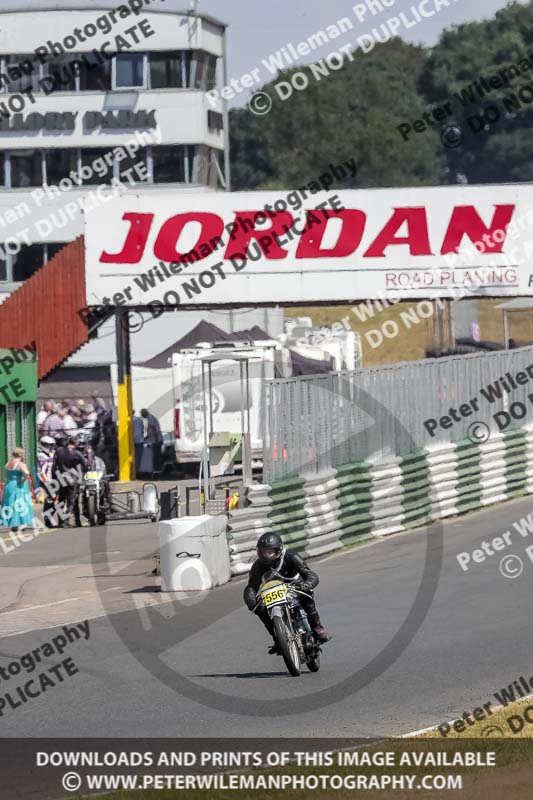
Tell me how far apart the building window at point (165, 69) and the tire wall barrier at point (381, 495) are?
28477 mm

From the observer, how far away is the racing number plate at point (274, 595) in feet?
39.7

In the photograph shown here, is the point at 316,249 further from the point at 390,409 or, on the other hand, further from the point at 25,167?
the point at 25,167

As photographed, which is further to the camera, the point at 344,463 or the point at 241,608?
the point at 344,463

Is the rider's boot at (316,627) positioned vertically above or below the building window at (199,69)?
below

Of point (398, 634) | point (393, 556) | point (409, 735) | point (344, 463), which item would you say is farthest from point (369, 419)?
point (409, 735)

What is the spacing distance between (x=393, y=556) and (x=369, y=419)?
11.9ft

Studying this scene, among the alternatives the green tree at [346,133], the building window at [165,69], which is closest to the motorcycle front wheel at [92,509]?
the building window at [165,69]

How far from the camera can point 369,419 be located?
77.6 ft

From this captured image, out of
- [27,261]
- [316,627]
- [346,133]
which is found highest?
[346,133]

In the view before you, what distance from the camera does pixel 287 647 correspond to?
476 inches

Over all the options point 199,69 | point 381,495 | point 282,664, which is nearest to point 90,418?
point 381,495

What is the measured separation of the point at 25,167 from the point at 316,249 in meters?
22.7

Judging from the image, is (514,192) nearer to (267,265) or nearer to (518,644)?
(267,265)

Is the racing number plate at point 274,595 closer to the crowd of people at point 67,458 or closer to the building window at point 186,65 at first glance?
the crowd of people at point 67,458
